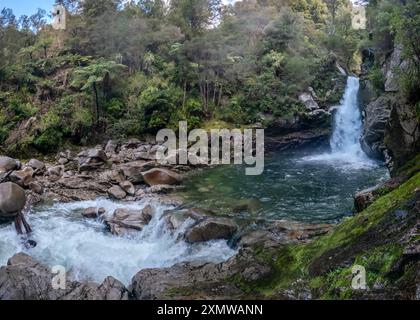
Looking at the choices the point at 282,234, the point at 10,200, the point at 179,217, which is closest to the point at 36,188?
the point at 10,200

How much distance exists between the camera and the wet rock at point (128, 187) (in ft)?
52.2

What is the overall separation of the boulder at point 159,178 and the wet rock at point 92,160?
3.80m

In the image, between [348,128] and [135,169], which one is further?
[348,128]

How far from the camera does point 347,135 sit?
82.2ft

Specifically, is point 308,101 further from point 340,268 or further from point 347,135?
point 340,268

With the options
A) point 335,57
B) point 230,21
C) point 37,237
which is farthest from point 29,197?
point 335,57

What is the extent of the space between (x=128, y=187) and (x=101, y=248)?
550cm

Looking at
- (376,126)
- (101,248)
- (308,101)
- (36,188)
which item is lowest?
(101,248)

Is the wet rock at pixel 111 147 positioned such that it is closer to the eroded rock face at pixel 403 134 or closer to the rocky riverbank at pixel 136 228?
the rocky riverbank at pixel 136 228

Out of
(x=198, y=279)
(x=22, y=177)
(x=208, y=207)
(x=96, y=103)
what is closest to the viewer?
(x=198, y=279)

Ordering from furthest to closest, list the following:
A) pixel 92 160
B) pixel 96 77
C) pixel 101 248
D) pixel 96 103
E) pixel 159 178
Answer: pixel 96 103 < pixel 96 77 < pixel 92 160 < pixel 159 178 < pixel 101 248

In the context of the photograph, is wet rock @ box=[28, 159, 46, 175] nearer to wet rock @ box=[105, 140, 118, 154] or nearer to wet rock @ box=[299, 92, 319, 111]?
wet rock @ box=[105, 140, 118, 154]

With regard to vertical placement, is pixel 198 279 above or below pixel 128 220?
below
